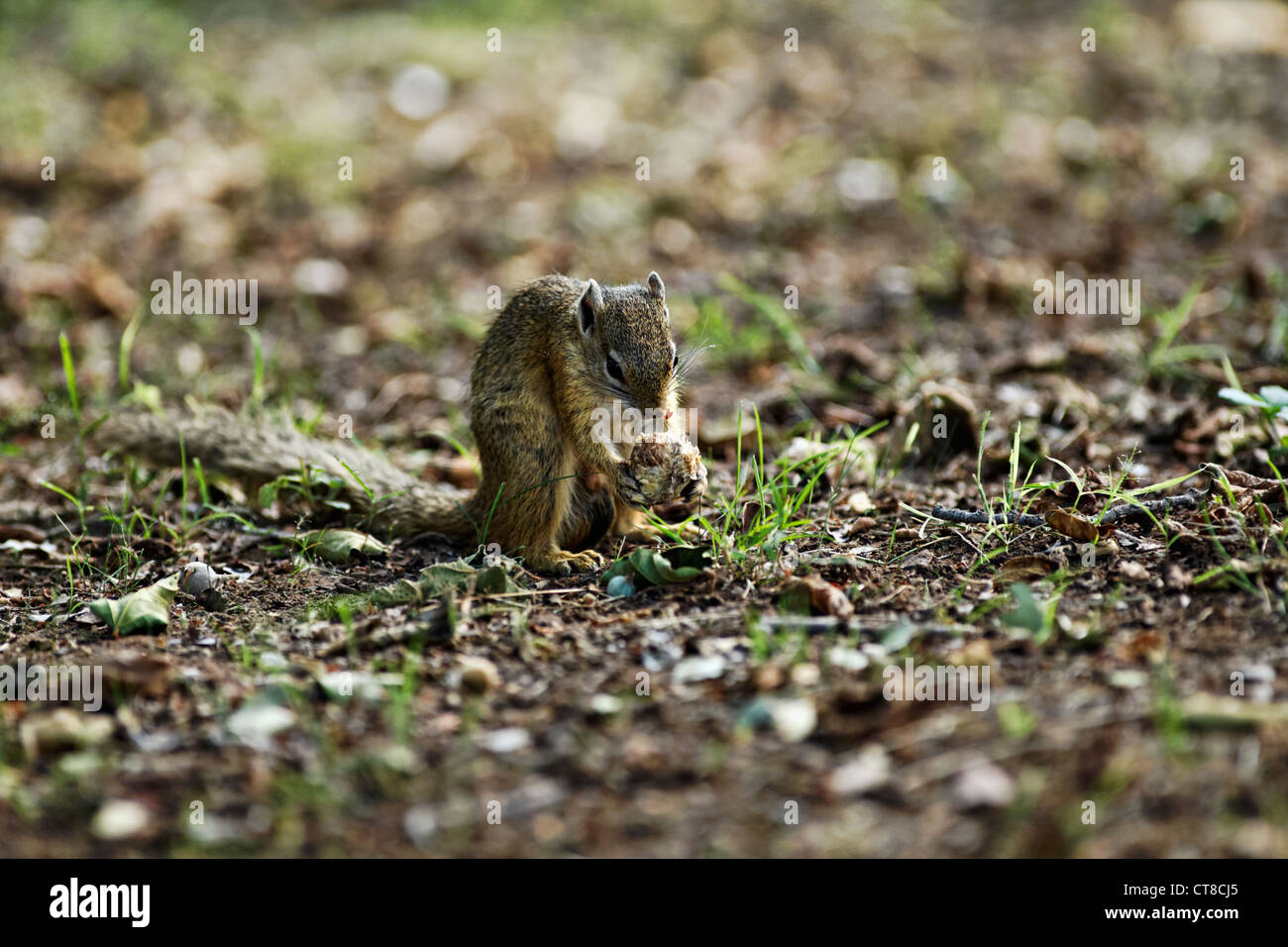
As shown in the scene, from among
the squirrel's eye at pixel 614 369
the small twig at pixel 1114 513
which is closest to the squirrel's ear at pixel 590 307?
the squirrel's eye at pixel 614 369

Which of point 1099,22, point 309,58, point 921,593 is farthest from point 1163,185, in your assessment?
point 309,58

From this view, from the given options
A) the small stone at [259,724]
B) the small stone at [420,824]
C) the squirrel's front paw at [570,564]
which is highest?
the squirrel's front paw at [570,564]

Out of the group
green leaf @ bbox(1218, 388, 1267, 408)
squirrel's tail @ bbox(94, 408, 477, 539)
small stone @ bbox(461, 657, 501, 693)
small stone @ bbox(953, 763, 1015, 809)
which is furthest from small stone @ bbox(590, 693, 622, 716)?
green leaf @ bbox(1218, 388, 1267, 408)

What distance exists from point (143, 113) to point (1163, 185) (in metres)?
7.31

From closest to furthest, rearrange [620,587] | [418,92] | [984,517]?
[620,587]
[984,517]
[418,92]

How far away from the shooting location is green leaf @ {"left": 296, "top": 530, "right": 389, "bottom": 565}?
4234 millimetres

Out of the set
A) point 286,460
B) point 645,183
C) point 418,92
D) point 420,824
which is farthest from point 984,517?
point 418,92

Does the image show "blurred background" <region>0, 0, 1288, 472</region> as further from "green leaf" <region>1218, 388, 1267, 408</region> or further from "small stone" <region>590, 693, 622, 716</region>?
"small stone" <region>590, 693, 622, 716</region>

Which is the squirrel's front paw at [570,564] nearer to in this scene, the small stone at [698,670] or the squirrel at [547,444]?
the squirrel at [547,444]

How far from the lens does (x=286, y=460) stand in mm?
4668

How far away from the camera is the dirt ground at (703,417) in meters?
2.68

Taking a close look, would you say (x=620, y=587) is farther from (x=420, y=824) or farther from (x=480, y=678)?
(x=420, y=824)

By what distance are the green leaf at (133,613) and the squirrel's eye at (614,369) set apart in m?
1.61

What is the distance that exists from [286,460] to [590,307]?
1.40m
